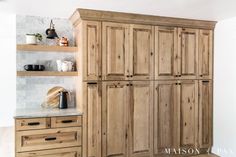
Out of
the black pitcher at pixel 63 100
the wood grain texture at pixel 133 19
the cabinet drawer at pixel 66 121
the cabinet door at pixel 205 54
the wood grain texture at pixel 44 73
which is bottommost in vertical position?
the cabinet drawer at pixel 66 121

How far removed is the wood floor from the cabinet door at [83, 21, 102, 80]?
1.55 m

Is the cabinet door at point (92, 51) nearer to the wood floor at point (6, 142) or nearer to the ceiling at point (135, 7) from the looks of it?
the ceiling at point (135, 7)

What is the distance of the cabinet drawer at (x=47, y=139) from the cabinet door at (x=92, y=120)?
12 cm

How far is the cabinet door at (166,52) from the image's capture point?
3523 mm

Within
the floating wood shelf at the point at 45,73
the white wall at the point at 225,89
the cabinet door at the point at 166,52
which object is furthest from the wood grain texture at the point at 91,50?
the white wall at the point at 225,89

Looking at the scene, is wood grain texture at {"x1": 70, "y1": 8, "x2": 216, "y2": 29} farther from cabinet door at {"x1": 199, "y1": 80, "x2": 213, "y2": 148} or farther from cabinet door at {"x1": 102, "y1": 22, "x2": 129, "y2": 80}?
cabinet door at {"x1": 199, "y1": 80, "x2": 213, "y2": 148}

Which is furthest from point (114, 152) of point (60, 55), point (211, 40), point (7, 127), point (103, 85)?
point (211, 40)

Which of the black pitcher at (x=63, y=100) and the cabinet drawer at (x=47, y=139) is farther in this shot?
the black pitcher at (x=63, y=100)

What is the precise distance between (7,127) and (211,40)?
12.3ft

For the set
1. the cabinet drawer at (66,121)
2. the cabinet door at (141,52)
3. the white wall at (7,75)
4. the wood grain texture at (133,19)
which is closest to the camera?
the cabinet drawer at (66,121)

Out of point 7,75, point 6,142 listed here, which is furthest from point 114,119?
point 7,75

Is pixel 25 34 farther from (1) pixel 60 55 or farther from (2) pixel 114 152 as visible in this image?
(2) pixel 114 152

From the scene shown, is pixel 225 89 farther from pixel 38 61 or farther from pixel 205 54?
pixel 38 61

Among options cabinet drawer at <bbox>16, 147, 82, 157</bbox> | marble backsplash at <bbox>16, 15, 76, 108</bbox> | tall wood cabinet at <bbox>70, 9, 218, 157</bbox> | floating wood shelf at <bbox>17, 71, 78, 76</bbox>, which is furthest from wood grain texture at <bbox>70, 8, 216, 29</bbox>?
cabinet drawer at <bbox>16, 147, 82, 157</bbox>
